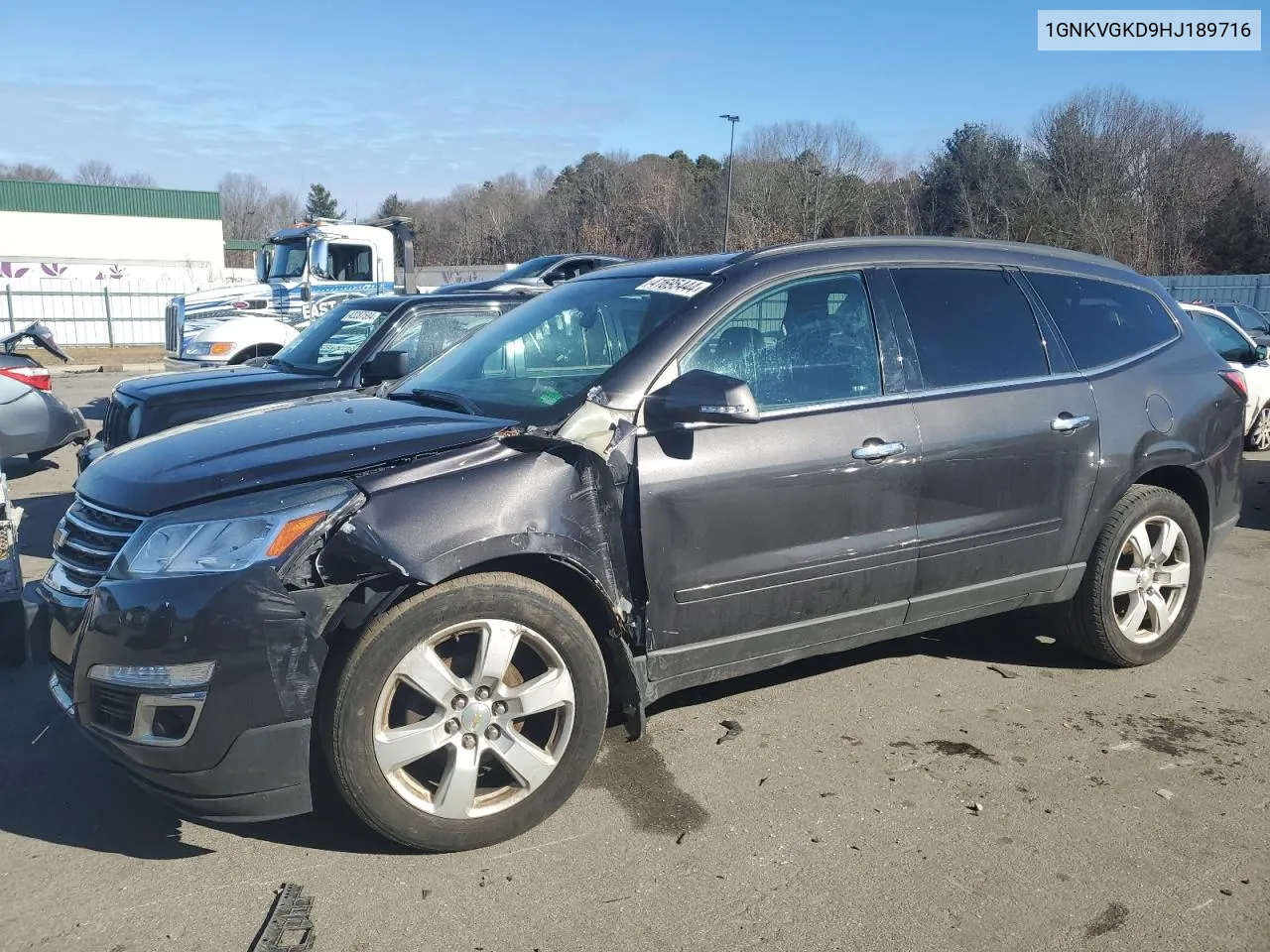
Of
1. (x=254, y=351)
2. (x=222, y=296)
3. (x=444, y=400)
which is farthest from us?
(x=222, y=296)

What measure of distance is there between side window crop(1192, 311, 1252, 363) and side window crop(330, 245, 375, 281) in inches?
470

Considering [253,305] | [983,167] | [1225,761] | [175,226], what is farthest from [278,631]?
[175,226]

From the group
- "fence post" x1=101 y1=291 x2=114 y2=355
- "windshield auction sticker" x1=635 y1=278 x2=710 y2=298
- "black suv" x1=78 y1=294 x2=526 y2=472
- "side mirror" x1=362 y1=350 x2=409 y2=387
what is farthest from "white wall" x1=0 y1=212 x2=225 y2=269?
"windshield auction sticker" x1=635 y1=278 x2=710 y2=298

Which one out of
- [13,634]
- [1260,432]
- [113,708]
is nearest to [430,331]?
[13,634]

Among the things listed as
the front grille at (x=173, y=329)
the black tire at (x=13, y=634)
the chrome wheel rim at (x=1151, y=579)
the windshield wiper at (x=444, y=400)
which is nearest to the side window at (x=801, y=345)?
the windshield wiper at (x=444, y=400)

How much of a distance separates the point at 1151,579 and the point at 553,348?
2895 mm

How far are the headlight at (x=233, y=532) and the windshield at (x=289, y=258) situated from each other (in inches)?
566

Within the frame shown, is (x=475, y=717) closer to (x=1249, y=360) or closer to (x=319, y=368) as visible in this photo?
(x=319, y=368)

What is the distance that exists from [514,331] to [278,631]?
76.9 inches

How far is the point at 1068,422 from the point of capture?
4.30m

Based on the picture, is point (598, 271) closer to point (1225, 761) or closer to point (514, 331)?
point (514, 331)

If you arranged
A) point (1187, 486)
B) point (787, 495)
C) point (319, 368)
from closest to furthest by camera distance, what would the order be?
1. point (787, 495)
2. point (1187, 486)
3. point (319, 368)

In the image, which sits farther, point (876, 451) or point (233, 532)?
point (876, 451)

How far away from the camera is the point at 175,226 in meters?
51.3
